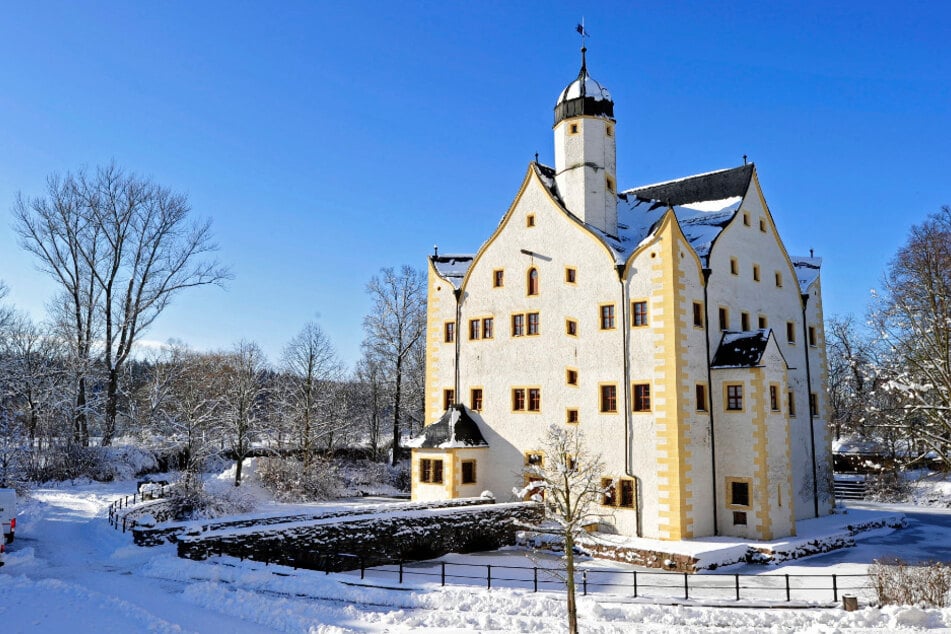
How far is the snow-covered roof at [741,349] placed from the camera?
2730cm

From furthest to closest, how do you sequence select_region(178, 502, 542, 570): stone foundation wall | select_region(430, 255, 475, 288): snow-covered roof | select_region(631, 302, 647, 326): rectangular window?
select_region(430, 255, 475, 288): snow-covered roof
select_region(631, 302, 647, 326): rectangular window
select_region(178, 502, 542, 570): stone foundation wall

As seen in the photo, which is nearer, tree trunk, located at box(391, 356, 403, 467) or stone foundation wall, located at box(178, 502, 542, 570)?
stone foundation wall, located at box(178, 502, 542, 570)

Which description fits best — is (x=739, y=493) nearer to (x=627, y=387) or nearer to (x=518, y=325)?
(x=627, y=387)

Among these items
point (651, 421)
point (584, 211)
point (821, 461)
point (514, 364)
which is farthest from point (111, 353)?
point (821, 461)

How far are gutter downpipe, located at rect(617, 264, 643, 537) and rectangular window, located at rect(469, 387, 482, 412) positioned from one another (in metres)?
7.47

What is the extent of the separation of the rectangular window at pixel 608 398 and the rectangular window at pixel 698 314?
4.05 meters

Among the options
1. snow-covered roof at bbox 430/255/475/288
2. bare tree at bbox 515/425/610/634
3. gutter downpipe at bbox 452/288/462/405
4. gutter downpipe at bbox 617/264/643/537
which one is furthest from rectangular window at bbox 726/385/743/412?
snow-covered roof at bbox 430/255/475/288

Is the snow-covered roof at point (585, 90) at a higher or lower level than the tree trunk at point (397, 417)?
higher

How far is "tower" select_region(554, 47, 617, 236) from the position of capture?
31.7m

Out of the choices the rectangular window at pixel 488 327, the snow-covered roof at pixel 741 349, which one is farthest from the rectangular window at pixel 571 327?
the snow-covered roof at pixel 741 349

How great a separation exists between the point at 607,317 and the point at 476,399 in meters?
7.58

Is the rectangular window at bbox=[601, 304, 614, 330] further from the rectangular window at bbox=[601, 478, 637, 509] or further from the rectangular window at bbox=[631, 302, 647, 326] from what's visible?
the rectangular window at bbox=[601, 478, 637, 509]

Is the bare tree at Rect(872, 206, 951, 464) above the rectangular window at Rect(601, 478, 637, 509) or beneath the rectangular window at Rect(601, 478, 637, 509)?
above

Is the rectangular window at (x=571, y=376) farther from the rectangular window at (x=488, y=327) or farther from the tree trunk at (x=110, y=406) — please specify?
the tree trunk at (x=110, y=406)
